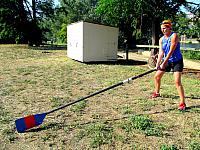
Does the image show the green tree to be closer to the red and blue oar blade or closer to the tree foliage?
the tree foliage

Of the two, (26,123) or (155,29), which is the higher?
(155,29)

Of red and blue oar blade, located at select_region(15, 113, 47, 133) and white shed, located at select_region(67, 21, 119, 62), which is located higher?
white shed, located at select_region(67, 21, 119, 62)

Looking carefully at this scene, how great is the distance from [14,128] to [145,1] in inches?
371

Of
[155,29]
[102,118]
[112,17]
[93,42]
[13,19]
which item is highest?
[13,19]

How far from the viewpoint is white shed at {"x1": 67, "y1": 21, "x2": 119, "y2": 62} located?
14.6 meters

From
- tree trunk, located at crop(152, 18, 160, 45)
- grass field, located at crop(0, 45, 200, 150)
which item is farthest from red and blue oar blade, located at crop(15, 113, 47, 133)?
tree trunk, located at crop(152, 18, 160, 45)

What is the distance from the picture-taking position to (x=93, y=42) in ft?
48.9

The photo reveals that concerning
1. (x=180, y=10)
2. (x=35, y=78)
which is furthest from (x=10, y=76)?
(x=180, y=10)

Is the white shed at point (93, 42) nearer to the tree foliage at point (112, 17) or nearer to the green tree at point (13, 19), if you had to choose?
the tree foliage at point (112, 17)

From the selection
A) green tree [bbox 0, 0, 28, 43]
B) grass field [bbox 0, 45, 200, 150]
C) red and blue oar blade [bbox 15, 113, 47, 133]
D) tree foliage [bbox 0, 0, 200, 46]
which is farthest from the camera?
green tree [bbox 0, 0, 28, 43]

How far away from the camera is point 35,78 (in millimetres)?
10000

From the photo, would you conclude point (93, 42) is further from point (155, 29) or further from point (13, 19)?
point (13, 19)

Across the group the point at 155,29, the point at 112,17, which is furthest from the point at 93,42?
the point at 155,29

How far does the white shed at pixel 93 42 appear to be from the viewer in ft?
47.9
